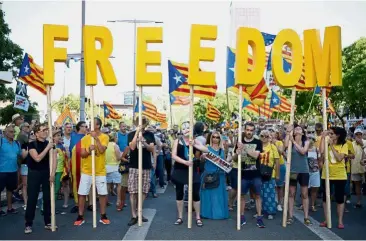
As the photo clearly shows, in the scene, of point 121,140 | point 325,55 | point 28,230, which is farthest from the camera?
point 121,140

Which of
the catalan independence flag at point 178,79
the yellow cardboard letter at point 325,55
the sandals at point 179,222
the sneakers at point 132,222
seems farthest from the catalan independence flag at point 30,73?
the yellow cardboard letter at point 325,55

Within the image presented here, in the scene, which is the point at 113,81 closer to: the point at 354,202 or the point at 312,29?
the point at 312,29

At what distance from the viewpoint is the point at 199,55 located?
7742 millimetres

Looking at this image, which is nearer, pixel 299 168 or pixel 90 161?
pixel 90 161

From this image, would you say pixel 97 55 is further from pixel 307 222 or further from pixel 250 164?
pixel 307 222

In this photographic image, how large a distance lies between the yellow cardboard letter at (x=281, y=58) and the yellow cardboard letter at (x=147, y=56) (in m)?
2.17

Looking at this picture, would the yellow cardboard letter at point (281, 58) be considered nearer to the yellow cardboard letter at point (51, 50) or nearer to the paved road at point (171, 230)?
the paved road at point (171, 230)

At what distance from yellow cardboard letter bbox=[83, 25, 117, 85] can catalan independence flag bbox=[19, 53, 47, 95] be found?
689 cm

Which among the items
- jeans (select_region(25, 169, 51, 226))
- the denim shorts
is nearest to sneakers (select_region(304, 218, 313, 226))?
the denim shorts

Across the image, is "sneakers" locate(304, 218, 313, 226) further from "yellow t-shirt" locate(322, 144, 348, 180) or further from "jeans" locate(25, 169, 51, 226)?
"jeans" locate(25, 169, 51, 226)

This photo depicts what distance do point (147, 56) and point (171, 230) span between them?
Result: 319 centimetres

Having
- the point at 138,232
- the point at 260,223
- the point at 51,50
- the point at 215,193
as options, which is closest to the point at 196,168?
the point at 215,193

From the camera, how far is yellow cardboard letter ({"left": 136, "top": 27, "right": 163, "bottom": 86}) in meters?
7.72

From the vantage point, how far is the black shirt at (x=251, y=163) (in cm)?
787
